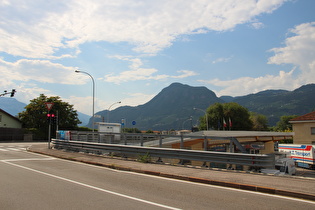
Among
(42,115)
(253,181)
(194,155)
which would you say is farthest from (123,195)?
(42,115)

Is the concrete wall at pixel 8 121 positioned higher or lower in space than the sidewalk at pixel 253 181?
higher

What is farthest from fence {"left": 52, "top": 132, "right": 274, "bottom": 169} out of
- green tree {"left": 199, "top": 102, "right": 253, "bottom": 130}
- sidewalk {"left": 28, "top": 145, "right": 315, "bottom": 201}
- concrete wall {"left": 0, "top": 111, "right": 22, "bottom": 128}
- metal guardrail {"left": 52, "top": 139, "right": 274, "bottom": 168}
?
green tree {"left": 199, "top": 102, "right": 253, "bottom": 130}

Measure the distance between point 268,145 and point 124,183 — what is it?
181ft

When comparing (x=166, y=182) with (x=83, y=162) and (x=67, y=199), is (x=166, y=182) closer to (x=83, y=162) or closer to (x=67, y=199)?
(x=67, y=199)

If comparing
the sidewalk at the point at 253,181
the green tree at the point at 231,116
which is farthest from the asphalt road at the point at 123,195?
the green tree at the point at 231,116

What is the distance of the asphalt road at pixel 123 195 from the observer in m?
5.93

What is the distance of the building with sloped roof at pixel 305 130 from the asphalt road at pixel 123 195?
47041mm

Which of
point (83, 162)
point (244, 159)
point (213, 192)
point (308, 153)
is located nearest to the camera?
point (213, 192)

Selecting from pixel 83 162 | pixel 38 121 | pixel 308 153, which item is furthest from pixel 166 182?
pixel 38 121

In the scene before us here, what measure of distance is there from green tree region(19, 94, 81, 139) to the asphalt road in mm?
47087

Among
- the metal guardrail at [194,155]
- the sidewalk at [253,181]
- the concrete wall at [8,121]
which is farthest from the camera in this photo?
the concrete wall at [8,121]

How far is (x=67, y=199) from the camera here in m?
6.35

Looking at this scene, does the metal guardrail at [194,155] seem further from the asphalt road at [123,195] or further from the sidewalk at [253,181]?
the asphalt road at [123,195]

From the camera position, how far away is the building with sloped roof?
47.7 m
